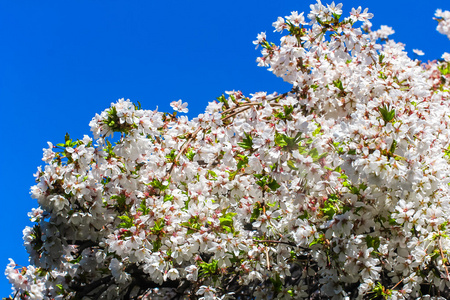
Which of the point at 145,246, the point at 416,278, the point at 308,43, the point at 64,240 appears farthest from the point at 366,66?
the point at 64,240

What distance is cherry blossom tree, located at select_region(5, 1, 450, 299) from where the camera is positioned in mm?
4035

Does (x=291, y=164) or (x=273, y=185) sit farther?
(x=273, y=185)

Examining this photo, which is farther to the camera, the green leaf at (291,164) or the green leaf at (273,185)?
the green leaf at (273,185)

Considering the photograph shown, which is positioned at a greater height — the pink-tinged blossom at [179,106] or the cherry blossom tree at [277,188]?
the pink-tinged blossom at [179,106]

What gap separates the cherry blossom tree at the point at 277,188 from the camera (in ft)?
13.2

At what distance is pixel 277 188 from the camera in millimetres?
4418

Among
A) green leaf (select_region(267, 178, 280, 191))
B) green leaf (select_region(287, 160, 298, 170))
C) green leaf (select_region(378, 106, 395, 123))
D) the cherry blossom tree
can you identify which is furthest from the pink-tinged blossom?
green leaf (select_region(378, 106, 395, 123))

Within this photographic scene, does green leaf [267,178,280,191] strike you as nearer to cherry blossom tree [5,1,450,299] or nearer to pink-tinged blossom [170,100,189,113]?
cherry blossom tree [5,1,450,299]

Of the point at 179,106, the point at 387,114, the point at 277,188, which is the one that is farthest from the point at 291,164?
the point at 179,106

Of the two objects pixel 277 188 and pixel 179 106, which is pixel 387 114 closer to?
pixel 277 188

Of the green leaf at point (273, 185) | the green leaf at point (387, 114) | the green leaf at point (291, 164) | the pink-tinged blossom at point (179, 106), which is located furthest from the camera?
the pink-tinged blossom at point (179, 106)

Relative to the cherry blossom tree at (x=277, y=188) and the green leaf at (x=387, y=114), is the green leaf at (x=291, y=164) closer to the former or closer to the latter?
the cherry blossom tree at (x=277, y=188)

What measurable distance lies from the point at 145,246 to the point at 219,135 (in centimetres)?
157

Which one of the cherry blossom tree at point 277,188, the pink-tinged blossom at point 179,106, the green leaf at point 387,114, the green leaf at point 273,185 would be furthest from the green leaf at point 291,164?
the pink-tinged blossom at point 179,106
